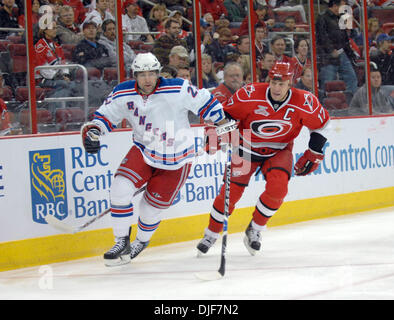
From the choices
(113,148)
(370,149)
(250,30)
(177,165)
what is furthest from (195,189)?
(370,149)

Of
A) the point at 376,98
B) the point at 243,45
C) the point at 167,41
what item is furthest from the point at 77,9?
the point at 376,98

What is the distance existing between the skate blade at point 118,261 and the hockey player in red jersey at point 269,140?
0.55 m

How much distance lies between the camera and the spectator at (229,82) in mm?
6871

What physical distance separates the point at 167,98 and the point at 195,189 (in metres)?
1.50

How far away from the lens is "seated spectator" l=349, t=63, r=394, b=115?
26.8ft

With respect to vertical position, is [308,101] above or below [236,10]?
below

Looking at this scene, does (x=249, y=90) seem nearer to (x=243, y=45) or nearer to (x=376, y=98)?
(x=243, y=45)

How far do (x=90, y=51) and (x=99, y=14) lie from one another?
0.32 meters

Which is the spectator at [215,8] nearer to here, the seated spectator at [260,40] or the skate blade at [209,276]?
the seated spectator at [260,40]

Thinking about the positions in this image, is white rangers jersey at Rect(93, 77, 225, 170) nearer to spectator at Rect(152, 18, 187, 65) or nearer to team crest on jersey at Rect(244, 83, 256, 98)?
team crest on jersey at Rect(244, 83, 256, 98)

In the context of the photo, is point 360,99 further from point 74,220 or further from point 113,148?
point 74,220

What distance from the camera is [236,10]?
712 centimetres

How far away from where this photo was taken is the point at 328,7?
26.0 feet

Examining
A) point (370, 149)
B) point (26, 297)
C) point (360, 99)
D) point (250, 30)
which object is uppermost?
point (250, 30)
